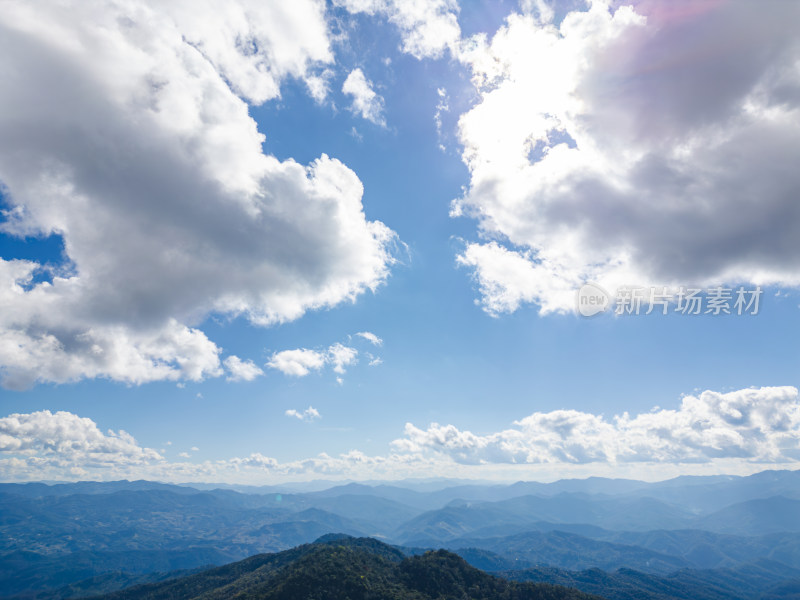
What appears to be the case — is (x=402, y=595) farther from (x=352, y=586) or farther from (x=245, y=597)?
(x=245, y=597)

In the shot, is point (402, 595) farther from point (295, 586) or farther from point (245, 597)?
point (245, 597)

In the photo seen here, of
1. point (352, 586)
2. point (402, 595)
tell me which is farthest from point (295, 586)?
point (402, 595)

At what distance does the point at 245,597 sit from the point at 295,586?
3139cm

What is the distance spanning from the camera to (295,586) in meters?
189

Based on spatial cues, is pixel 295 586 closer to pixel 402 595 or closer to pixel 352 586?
pixel 352 586

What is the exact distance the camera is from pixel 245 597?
19750 cm

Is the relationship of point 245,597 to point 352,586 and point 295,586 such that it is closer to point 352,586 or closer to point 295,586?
point 295,586

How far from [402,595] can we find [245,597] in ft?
265

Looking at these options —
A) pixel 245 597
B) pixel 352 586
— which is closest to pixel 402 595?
pixel 352 586

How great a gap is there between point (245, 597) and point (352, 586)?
57367mm

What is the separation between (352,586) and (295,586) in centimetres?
2777

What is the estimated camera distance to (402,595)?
190 m
